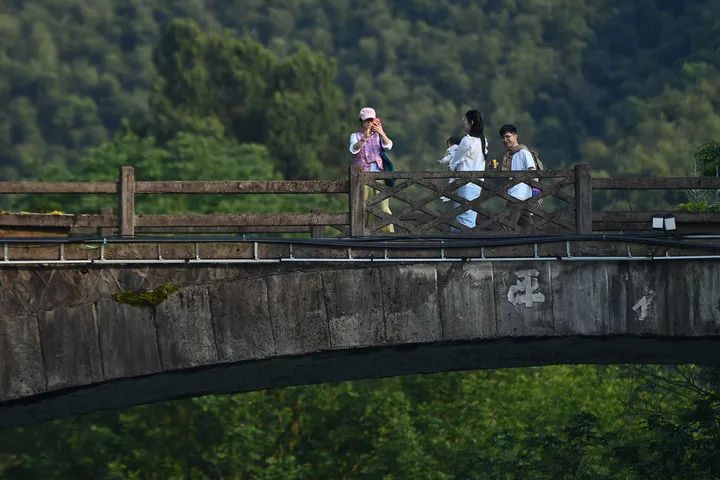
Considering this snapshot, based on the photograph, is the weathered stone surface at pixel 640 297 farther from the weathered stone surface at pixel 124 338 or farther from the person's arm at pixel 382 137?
the weathered stone surface at pixel 124 338

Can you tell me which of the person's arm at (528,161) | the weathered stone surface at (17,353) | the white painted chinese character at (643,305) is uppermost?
the person's arm at (528,161)

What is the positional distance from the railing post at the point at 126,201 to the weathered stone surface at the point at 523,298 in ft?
12.3

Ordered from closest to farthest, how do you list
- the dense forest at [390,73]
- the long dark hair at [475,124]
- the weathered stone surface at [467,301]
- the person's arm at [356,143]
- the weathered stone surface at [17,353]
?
the weathered stone surface at [17,353] → the weathered stone surface at [467,301] → the long dark hair at [475,124] → the person's arm at [356,143] → the dense forest at [390,73]

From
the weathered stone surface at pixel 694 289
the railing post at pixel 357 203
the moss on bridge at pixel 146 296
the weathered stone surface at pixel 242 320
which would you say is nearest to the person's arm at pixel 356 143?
the railing post at pixel 357 203

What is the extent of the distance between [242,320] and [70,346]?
175 centimetres

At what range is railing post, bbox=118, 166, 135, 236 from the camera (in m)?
21.3

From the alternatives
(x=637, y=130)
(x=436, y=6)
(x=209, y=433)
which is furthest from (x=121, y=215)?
(x=436, y=6)

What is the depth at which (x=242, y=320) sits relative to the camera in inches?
839

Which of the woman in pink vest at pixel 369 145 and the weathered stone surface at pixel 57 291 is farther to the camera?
the woman in pink vest at pixel 369 145

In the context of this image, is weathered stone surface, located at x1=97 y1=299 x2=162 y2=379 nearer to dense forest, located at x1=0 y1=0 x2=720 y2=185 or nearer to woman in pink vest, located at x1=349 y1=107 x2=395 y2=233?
woman in pink vest, located at x1=349 y1=107 x2=395 y2=233

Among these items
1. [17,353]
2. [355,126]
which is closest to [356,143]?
[17,353]

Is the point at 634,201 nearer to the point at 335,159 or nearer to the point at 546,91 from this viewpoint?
the point at 335,159

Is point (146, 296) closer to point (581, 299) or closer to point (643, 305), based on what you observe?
point (581, 299)

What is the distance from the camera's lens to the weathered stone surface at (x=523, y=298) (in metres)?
21.5
